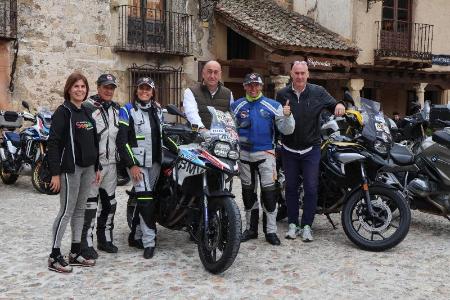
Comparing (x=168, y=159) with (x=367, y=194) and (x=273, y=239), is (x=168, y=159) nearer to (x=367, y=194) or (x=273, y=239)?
(x=273, y=239)

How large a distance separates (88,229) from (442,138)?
3765mm

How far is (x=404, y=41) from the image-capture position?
19.0m

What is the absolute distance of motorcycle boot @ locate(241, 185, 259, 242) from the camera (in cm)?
532

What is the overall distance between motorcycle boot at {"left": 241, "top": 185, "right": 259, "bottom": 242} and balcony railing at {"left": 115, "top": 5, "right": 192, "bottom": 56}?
30.2 feet

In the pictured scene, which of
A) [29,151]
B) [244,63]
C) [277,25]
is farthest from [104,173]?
[277,25]

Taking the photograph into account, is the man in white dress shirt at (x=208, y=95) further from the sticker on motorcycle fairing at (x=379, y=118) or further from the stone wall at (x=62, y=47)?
the stone wall at (x=62, y=47)

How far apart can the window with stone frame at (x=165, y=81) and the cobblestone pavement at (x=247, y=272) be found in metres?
9.10

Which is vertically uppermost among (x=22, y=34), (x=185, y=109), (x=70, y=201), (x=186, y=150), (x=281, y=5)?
(x=281, y=5)

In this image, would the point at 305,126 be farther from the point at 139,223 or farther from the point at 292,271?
the point at 139,223

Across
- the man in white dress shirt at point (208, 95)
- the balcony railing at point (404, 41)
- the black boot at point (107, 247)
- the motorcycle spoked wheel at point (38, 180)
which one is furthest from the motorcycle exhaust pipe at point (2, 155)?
the balcony railing at point (404, 41)

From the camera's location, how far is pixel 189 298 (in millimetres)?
3729

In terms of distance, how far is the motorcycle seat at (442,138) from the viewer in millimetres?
5609

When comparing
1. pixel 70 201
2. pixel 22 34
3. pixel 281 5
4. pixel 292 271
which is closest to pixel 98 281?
pixel 70 201

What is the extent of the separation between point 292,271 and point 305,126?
153cm
